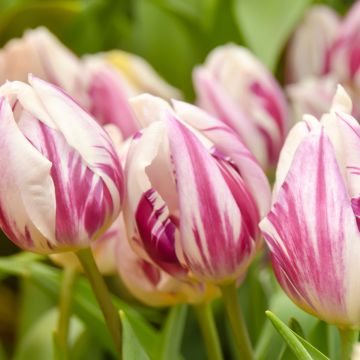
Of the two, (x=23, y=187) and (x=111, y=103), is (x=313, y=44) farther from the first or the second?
(x=23, y=187)

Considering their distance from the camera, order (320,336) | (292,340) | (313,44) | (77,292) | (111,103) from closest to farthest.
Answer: (292,340) < (320,336) < (77,292) < (111,103) < (313,44)

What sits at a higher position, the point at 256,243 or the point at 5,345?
the point at 256,243

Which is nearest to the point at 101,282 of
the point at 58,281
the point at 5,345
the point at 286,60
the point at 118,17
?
the point at 58,281

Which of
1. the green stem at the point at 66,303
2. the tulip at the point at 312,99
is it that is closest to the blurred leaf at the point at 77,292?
the green stem at the point at 66,303

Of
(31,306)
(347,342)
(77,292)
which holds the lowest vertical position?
(31,306)

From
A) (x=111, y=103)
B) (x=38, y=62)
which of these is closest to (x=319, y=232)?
(x=111, y=103)

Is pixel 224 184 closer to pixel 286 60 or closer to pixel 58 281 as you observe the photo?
pixel 58 281
